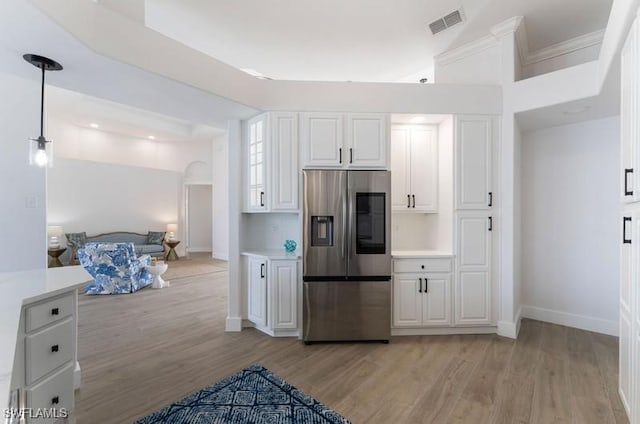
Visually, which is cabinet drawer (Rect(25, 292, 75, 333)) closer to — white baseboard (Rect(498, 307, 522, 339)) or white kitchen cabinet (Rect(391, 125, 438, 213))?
white kitchen cabinet (Rect(391, 125, 438, 213))

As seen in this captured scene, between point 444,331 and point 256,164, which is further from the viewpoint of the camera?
point 256,164

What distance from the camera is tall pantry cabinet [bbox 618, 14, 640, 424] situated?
174 cm

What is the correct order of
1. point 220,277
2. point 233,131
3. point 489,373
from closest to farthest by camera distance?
point 489,373 → point 233,131 → point 220,277

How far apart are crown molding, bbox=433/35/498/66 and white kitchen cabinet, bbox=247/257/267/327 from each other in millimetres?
3634

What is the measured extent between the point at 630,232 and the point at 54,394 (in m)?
3.80

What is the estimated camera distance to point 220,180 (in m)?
9.01

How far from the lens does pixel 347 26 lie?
3494 millimetres

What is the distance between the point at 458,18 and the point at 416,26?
1.52 feet

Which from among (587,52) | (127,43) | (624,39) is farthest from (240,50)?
(587,52)

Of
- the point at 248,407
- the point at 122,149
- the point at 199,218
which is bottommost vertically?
the point at 248,407

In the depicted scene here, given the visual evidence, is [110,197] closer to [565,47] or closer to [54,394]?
[54,394]

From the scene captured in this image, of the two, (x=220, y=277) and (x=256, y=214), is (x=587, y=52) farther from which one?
(x=220, y=277)

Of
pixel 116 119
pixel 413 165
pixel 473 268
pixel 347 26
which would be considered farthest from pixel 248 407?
pixel 116 119

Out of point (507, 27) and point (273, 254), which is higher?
point (507, 27)
